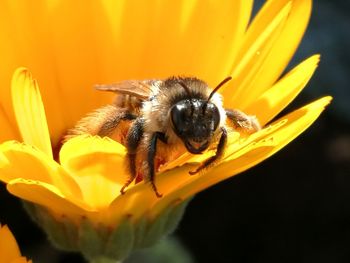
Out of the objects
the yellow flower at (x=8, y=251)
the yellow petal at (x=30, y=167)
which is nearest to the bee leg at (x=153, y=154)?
the yellow petal at (x=30, y=167)

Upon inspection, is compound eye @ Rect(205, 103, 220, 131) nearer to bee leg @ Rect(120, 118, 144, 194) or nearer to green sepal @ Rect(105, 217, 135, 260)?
bee leg @ Rect(120, 118, 144, 194)

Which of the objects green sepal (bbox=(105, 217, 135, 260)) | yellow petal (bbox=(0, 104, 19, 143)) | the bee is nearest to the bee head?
the bee

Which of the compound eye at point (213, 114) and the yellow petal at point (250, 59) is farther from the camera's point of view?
the yellow petal at point (250, 59)

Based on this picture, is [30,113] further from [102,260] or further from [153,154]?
[102,260]

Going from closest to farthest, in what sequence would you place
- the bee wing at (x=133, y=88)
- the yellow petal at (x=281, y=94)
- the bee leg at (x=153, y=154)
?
the bee leg at (x=153, y=154) → the bee wing at (x=133, y=88) → the yellow petal at (x=281, y=94)

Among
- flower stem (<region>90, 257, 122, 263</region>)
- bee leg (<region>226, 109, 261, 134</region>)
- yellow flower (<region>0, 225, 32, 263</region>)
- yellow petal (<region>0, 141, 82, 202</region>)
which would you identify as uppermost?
yellow petal (<region>0, 141, 82, 202</region>)

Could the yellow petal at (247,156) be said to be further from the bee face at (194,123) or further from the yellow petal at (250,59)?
the yellow petal at (250,59)

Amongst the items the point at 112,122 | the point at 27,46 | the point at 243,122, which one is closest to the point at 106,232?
the point at 112,122
